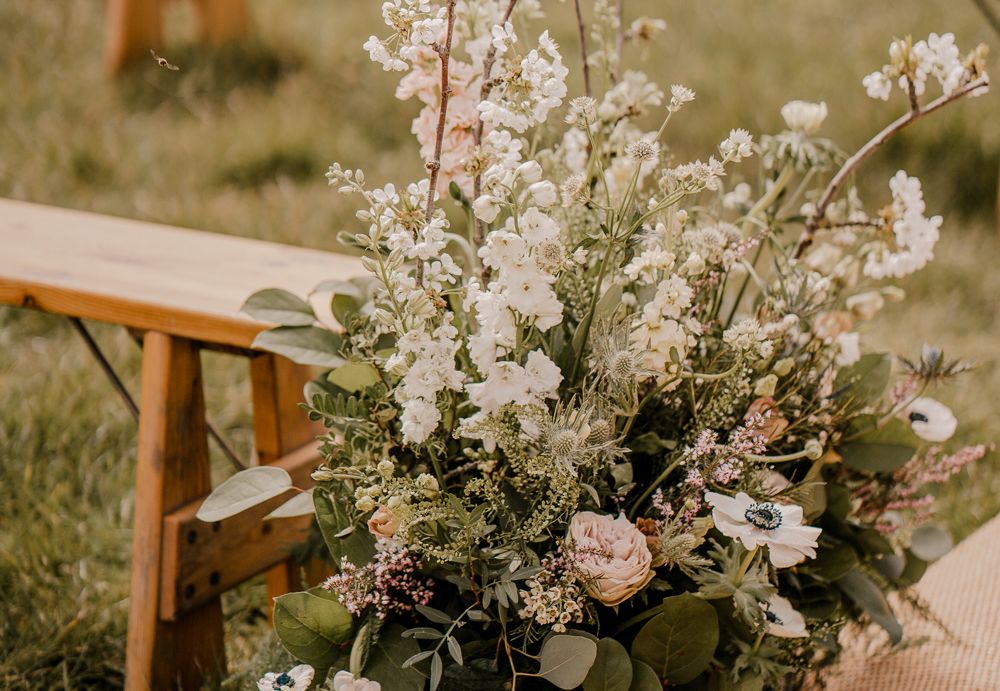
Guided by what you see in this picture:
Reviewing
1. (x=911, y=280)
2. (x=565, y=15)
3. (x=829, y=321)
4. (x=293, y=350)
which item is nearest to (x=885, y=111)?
(x=911, y=280)

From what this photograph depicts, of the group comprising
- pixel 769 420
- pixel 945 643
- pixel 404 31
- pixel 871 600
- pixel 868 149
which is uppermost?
pixel 404 31

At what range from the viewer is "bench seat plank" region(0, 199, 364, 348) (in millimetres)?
1365

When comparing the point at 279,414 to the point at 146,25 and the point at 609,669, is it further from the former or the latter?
the point at 146,25

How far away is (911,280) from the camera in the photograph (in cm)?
294

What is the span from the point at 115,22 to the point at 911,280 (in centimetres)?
283

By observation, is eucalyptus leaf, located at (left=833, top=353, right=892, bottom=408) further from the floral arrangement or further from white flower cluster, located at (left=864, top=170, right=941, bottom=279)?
white flower cluster, located at (left=864, top=170, right=941, bottom=279)

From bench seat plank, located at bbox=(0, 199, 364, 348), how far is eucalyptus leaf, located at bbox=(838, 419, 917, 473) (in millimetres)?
751

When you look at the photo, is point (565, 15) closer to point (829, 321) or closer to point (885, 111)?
point (885, 111)

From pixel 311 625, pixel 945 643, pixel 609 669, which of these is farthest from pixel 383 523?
pixel 945 643

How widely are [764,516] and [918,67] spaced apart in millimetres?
503

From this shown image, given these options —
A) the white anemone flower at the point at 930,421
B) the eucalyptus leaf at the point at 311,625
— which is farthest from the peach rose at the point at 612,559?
the white anemone flower at the point at 930,421

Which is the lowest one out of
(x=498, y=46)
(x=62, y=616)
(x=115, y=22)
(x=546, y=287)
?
(x=62, y=616)

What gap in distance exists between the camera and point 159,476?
1410 millimetres

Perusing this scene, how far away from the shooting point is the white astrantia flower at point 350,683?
37.5 inches
